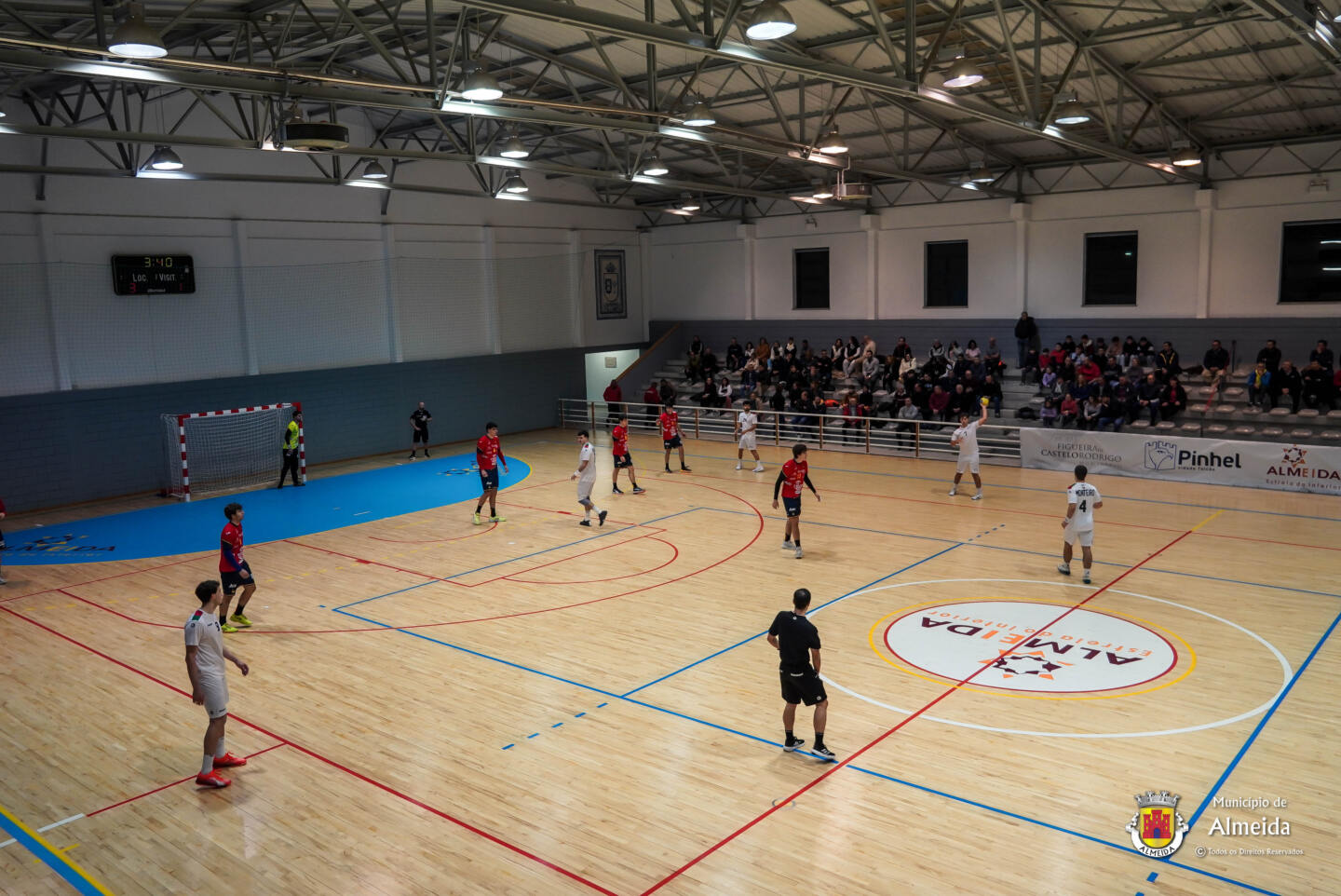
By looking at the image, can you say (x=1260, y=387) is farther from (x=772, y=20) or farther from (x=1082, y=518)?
(x=772, y=20)

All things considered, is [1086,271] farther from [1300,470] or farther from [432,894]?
[432,894]

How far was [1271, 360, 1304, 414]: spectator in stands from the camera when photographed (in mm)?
22234

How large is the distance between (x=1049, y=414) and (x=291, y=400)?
1999 centimetres

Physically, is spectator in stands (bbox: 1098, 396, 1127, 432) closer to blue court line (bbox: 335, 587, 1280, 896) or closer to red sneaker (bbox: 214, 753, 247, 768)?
blue court line (bbox: 335, 587, 1280, 896)

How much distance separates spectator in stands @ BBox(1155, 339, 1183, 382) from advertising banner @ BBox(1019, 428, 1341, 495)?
14.1ft

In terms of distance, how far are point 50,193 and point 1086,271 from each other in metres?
26.5

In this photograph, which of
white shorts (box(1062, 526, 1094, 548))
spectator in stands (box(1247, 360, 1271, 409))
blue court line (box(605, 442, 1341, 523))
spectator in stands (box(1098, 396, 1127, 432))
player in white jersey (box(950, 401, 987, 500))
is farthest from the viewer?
spectator in stands (box(1098, 396, 1127, 432))

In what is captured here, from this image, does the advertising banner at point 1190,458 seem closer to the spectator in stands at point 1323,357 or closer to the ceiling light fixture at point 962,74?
the spectator in stands at point 1323,357

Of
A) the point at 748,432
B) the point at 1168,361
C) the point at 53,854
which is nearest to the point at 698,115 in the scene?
the point at 748,432

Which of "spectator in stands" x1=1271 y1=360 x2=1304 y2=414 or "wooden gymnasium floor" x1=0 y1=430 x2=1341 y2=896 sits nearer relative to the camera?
"wooden gymnasium floor" x1=0 y1=430 x2=1341 y2=896

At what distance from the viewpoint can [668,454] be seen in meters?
23.2

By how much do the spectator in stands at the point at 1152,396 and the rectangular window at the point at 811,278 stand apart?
11193 millimetres

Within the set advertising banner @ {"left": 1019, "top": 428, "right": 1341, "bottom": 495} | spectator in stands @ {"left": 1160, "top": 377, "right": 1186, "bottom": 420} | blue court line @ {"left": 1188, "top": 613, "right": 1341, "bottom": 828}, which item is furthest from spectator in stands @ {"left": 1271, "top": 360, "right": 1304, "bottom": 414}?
blue court line @ {"left": 1188, "top": 613, "right": 1341, "bottom": 828}

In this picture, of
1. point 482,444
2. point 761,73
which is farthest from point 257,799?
point 761,73
